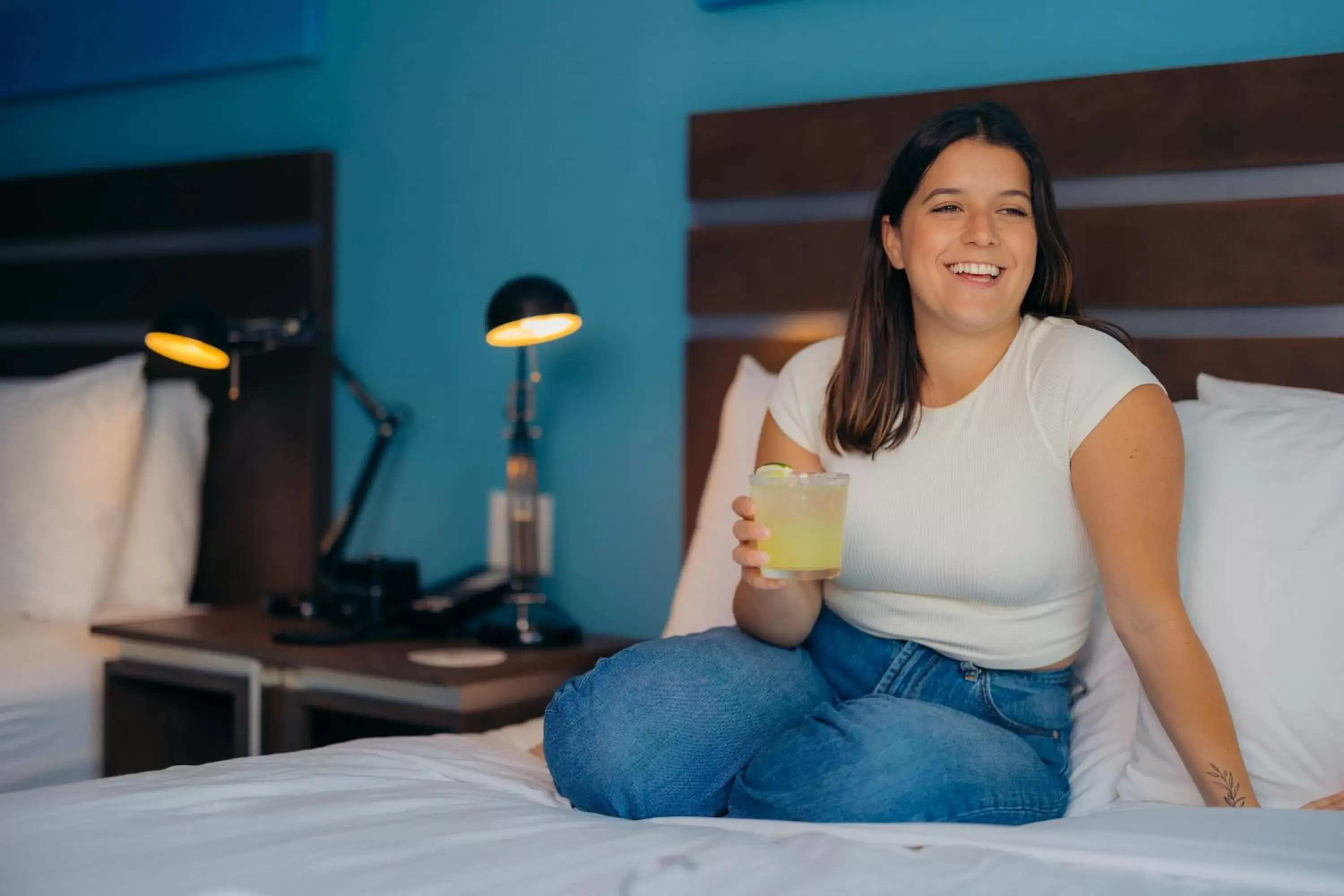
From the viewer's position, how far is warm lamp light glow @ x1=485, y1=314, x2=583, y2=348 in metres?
2.44

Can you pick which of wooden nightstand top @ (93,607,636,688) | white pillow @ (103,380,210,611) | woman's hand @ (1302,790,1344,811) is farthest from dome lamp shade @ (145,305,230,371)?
woman's hand @ (1302,790,1344,811)

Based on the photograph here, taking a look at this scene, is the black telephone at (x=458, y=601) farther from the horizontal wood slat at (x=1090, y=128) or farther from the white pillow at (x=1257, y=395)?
the white pillow at (x=1257, y=395)

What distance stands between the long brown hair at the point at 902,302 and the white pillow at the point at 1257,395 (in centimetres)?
21

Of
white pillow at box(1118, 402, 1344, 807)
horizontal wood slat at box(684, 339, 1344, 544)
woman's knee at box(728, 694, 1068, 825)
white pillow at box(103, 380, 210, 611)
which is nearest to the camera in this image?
woman's knee at box(728, 694, 1068, 825)

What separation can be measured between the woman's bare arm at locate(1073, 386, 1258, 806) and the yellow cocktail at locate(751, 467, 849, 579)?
1.09ft

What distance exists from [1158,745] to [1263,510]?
1.08 feet

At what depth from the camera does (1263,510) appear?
1740mm

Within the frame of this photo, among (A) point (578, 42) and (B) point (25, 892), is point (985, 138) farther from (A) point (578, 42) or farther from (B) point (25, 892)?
(B) point (25, 892)

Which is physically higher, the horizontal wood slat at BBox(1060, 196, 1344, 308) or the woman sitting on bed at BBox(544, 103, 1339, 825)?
the horizontal wood slat at BBox(1060, 196, 1344, 308)

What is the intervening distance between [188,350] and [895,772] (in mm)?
1812

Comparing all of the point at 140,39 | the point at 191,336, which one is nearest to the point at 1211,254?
the point at 191,336

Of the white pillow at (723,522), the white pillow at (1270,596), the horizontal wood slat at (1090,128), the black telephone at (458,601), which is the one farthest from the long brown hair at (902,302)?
→ the black telephone at (458,601)

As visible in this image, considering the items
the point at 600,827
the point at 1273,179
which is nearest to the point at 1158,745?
the point at 600,827

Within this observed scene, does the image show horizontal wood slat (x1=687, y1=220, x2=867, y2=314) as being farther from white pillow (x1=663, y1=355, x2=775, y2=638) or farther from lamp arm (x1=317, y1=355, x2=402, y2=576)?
lamp arm (x1=317, y1=355, x2=402, y2=576)
